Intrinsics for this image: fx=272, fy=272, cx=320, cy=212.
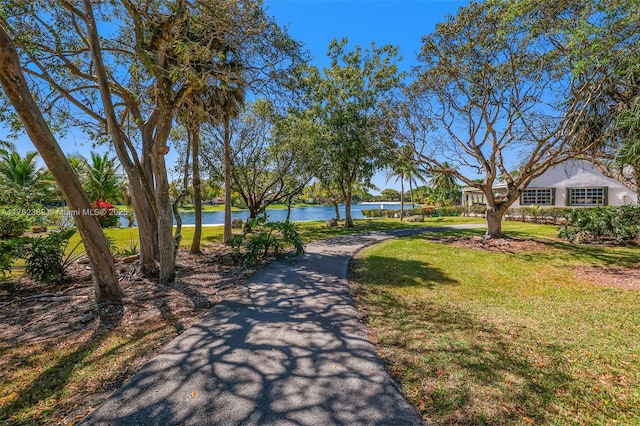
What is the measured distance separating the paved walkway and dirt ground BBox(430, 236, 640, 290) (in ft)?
21.8

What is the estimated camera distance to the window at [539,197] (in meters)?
22.6

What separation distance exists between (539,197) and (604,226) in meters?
13.5

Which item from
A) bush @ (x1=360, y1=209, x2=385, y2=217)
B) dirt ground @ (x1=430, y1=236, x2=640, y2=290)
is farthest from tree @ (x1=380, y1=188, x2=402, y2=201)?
dirt ground @ (x1=430, y1=236, x2=640, y2=290)

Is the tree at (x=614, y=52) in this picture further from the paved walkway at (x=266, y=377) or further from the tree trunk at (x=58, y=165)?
the tree trunk at (x=58, y=165)

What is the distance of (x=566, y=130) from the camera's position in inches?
411

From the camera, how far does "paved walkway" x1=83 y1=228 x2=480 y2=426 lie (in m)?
2.43

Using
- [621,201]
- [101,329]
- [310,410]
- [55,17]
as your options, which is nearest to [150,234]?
[101,329]

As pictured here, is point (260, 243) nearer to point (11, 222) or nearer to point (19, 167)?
point (11, 222)

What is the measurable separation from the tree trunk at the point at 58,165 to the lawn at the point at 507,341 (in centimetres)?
502

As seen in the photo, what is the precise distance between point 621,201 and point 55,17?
103ft

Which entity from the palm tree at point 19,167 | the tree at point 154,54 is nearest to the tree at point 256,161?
the tree at point 154,54

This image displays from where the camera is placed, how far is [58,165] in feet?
15.5

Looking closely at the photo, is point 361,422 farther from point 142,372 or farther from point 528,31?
point 528,31

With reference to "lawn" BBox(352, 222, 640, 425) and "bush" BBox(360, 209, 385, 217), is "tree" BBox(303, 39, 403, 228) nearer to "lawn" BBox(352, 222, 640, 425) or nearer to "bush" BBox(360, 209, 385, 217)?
"lawn" BBox(352, 222, 640, 425)
